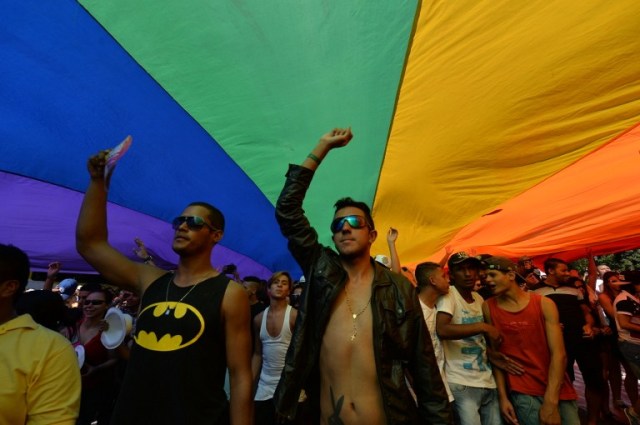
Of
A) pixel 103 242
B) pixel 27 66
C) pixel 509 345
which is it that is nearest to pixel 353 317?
pixel 103 242

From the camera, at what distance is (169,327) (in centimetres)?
171

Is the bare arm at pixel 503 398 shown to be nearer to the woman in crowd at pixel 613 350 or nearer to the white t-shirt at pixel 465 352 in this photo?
the white t-shirt at pixel 465 352

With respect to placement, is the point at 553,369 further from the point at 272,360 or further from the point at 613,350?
the point at 613,350

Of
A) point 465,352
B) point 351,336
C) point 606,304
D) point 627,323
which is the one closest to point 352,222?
point 351,336

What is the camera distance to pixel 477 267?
130 inches

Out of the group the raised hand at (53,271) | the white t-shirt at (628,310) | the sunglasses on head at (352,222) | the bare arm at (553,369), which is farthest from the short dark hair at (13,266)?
the white t-shirt at (628,310)

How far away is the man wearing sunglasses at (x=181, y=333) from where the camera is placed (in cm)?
162

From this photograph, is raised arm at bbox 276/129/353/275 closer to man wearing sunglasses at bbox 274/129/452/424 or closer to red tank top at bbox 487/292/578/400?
man wearing sunglasses at bbox 274/129/452/424

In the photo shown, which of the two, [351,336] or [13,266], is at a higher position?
[13,266]

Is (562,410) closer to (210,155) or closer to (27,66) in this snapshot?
(210,155)

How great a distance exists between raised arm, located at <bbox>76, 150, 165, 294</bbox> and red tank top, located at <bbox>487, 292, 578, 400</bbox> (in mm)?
Answer: 2582

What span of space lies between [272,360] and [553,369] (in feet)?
7.71

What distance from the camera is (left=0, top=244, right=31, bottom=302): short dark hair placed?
152 centimetres

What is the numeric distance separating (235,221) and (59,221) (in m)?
2.36
